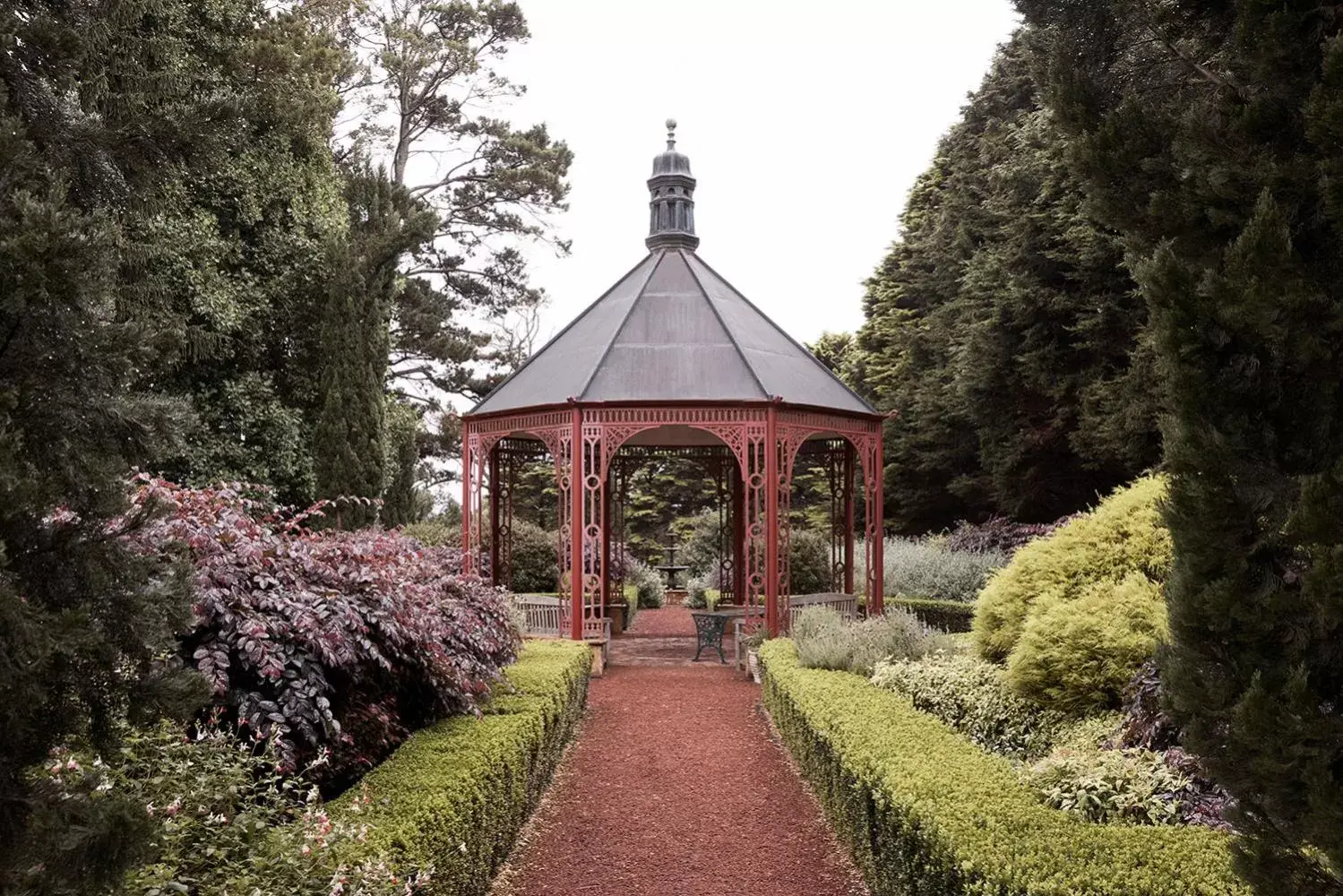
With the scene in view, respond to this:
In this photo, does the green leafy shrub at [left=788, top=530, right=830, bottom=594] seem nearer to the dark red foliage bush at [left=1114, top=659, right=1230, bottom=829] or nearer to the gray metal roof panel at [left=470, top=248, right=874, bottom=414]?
the gray metal roof panel at [left=470, top=248, right=874, bottom=414]

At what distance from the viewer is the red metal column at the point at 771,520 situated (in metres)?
12.4

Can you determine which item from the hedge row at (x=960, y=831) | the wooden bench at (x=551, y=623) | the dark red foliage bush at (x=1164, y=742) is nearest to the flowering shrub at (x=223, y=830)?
the hedge row at (x=960, y=831)

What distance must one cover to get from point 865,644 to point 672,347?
6167mm

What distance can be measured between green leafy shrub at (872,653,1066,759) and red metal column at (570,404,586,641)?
5.60 meters

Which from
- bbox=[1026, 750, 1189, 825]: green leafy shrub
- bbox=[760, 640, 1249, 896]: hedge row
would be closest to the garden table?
bbox=[760, 640, 1249, 896]: hedge row

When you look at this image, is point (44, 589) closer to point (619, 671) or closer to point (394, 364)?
point (619, 671)

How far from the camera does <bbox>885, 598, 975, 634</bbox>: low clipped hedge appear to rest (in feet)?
46.3

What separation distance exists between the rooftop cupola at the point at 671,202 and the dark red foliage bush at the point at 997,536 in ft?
23.5

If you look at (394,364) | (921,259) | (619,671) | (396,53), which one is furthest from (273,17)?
(921,259)

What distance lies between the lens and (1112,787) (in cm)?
465

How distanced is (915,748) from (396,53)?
24726 millimetres

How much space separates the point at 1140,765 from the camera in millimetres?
4840

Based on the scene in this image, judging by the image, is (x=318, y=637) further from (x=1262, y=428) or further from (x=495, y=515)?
(x=495, y=515)

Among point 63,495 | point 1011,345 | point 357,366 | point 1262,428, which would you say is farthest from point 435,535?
point 1262,428
